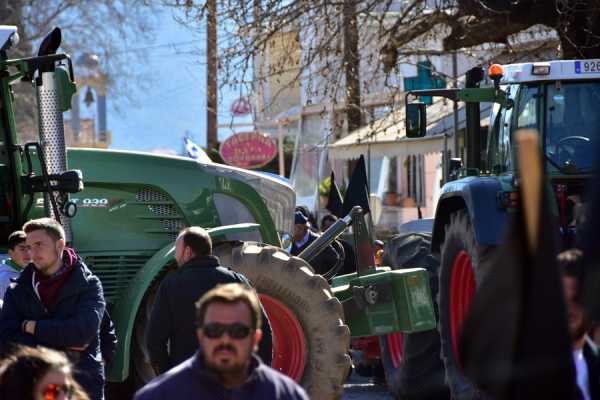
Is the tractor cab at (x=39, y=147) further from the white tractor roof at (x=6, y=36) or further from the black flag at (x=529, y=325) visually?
the black flag at (x=529, y=325)

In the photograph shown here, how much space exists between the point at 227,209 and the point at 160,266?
3.06 feet

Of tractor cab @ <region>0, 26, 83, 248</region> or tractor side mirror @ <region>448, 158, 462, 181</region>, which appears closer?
tractor cab @ <region>0, 26, 83, 248</region>

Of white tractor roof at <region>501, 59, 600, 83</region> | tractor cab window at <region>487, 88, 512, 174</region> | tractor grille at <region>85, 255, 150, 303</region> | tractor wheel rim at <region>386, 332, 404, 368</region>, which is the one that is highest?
white tractor roof at <region>501, 59, 600, 83</region>

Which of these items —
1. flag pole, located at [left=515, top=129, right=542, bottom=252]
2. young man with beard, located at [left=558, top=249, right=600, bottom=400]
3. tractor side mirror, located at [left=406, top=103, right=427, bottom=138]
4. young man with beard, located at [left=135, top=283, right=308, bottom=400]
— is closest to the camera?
flag pole, located at [left=515, top=129, right=542, bottom=252]

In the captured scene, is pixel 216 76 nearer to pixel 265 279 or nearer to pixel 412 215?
pixel 265 279

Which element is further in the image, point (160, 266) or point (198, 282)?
point (160, 266)

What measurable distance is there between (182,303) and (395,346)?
4984 millimetres

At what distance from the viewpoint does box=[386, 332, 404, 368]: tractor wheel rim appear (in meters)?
12.0

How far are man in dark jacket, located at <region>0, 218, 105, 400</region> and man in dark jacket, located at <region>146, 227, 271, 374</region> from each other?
0.31 metres

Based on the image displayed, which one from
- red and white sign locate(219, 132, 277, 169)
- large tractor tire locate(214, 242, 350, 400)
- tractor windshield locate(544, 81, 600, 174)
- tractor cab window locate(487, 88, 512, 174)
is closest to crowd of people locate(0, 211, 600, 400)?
large tractor tire locate(214, 242, 350, 400)

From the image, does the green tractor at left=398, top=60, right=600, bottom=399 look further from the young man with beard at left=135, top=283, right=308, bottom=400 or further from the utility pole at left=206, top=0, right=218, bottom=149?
the utility pole at left=206, top=0, right=218, bottom=149

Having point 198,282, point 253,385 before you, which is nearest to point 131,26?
point 198,282

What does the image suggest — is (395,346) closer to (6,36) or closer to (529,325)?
(6,36)

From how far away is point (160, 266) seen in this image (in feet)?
30.8
